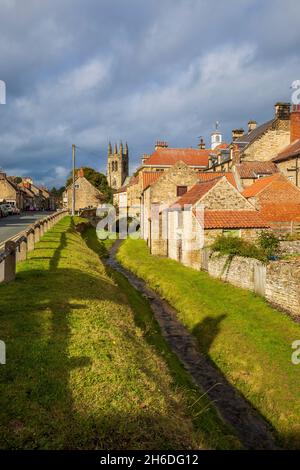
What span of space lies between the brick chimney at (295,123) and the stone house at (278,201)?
1391cm

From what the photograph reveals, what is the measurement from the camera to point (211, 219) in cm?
2750

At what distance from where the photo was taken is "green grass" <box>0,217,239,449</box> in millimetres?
6211

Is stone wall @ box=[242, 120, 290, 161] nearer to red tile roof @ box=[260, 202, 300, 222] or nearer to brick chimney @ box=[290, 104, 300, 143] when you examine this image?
brick chimney @ box=[290, 104, 300, 143]

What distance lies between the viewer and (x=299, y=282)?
55.2 ft

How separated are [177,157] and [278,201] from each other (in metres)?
36.9

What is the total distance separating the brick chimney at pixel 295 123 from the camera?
45.7m

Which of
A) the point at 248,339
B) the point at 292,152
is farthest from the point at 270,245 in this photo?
the point at 292,152

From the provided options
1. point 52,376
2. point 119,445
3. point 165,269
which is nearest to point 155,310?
point 165,269

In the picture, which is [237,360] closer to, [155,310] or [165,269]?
[155,310]

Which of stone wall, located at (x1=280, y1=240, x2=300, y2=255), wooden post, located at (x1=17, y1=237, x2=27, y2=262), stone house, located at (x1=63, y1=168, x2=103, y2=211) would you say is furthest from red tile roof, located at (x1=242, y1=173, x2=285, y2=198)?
stone house, located at (x1=63, y1=168, x2=103, y2=211)

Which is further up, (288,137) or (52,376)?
(288,137)

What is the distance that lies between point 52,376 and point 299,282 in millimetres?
12795

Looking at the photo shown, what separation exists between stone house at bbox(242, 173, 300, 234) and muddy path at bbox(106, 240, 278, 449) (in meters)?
16.0
